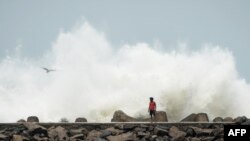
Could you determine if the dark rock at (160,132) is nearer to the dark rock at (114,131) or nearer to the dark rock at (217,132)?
the dark rock at (114,131)

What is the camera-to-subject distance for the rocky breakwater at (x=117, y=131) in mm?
21359

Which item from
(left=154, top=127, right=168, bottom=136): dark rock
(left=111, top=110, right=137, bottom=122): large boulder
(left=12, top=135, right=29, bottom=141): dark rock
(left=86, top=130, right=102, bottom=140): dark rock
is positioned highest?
(left=111, top=110, right=137, bottom=122): large boulder

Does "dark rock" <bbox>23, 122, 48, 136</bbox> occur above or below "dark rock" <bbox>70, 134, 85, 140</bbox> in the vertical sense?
above

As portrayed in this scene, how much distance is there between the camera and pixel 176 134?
21.4 metres

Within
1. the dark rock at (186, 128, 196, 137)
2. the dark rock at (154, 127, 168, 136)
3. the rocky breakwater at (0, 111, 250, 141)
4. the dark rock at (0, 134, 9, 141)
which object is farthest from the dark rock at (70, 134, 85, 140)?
the dark rock at (186, 128, 196, 137)

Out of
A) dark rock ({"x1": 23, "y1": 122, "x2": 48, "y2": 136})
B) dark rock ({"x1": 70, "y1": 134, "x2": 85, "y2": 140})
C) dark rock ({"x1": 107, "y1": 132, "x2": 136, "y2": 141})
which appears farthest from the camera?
dark rock ({"x1": 23, "y1": 122, "x2": 48, "y2": 136})

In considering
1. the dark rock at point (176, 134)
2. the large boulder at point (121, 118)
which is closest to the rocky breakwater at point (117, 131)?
the dark rock at point (176, 134)

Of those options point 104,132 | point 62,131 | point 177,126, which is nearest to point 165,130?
point 177,126

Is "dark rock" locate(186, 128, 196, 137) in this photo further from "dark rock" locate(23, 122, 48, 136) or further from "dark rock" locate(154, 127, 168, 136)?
"dark rock" locate(23, 122, 48, 136)

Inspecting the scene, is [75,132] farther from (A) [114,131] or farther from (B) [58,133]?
(A) [114,131]

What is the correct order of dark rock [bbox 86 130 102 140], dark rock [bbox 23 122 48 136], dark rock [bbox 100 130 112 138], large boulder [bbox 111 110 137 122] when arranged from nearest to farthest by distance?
dark rock [bbox 100 130 112 138], dark rock [bbox 86 130 102 140], dark rock [bbox 23 122 48 136], large boulder [bbox 111 110 137 122]

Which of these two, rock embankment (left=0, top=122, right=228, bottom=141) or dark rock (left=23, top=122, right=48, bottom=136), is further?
dark rock (left=23, top=122, right=48, bottom=136)

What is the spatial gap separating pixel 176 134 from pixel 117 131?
235 centimetres

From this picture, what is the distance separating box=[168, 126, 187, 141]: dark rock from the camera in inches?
837
